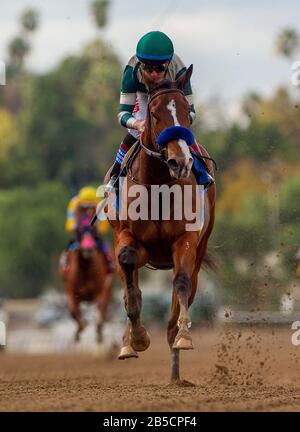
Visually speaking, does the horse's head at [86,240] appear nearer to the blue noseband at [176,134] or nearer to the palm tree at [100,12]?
the blue noseband at [176,134]

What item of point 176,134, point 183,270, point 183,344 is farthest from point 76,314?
point 176,134

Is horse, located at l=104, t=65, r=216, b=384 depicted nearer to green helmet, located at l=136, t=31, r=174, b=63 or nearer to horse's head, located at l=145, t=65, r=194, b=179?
horse's head, located at l=145, t=65, r=194, b=179

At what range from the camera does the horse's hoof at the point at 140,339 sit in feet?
31.9

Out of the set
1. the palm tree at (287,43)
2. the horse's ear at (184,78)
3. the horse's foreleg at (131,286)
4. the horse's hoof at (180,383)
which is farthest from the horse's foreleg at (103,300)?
the palm tree at (287,43)

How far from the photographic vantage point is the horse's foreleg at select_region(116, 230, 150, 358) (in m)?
9.56

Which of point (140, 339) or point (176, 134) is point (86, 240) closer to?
point (140, 339)

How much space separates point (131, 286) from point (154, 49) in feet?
6.16

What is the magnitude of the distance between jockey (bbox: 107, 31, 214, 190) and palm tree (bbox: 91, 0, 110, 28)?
5844 cm

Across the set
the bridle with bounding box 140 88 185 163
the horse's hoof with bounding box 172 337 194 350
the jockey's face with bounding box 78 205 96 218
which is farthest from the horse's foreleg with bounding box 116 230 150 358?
the jockey's face with bounding box 78 205 96 218

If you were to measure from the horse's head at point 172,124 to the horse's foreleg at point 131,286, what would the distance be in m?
0.84

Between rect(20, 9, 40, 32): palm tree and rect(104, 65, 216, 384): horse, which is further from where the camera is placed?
rect(20, 9, 40, 32): palm tree

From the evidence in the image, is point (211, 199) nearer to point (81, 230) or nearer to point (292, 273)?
point (292, 273)

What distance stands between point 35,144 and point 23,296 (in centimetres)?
1369

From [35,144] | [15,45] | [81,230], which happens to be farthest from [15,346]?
[15,45]
